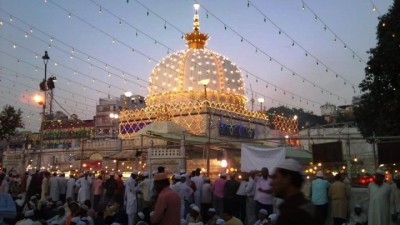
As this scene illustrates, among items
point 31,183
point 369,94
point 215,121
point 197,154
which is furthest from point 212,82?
point 31,183

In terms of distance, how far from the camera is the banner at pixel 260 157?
1295 cm

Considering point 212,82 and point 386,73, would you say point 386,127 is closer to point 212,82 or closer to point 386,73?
point 386,73

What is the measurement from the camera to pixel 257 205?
1096 cm

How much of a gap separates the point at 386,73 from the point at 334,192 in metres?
12.5

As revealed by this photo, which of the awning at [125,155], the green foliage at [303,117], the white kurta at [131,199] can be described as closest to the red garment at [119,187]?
the white kurta at [131,199]

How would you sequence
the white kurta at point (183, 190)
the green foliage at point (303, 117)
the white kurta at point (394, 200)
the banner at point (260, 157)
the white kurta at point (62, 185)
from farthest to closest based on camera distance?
the green foliage at point (303, 117) < the white kurta at point (62, 185) < the banner at point (260, 157) < the white kurta at point (183, 190) < the white kurta at point (394, 200)

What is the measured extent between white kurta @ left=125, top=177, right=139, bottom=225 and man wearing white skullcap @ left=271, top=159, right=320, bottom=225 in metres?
9.21

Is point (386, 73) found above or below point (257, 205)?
above

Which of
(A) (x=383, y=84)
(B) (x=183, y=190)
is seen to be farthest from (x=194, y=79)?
(B) (x=183, y=190)

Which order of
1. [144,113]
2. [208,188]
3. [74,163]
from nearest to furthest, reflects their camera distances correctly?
[208,188], [74,163], [144,113]

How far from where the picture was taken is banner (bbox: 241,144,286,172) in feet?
42.5

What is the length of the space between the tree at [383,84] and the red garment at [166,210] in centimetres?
1670

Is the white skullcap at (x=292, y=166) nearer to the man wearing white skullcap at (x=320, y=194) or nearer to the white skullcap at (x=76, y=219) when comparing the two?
the white skullcap at (x=76, y=219)

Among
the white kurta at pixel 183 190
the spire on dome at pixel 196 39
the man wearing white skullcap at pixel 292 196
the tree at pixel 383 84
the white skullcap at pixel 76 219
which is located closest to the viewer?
the man wearing white skullcap at pixel 292 196
